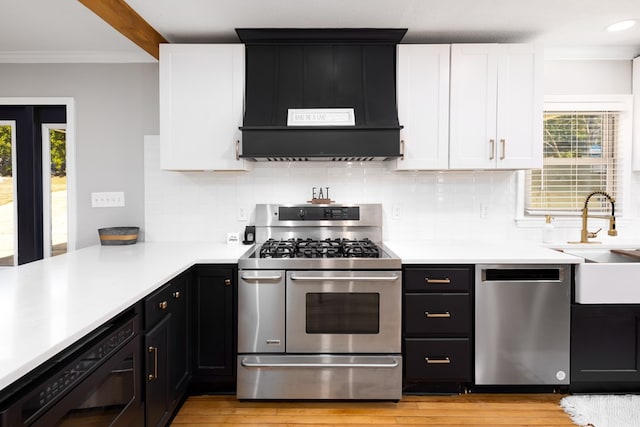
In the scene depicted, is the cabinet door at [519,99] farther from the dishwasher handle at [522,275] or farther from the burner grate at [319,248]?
the burner grate at [319,248]

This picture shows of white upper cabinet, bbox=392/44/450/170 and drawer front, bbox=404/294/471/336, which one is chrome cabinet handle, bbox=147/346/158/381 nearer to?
drawer front, bbox=404/294/471/336

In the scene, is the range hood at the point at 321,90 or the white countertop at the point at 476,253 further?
the range hood at the point at 321,90

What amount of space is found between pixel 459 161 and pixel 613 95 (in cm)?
146

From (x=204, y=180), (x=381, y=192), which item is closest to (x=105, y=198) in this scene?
(x=204, y=180)

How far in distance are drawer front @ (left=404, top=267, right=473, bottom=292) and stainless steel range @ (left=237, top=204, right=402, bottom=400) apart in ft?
0.31

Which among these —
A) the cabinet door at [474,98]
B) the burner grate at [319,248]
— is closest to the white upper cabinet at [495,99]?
the cabinet door at [474,98]

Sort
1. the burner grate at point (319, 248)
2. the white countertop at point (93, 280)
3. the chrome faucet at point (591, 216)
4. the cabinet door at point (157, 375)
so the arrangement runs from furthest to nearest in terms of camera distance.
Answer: the chrome faucet at point (591, 216) → the burner grate at point (319, 248) → the cabinet door at point (157, 375) → the white countertop at point (93, 280)

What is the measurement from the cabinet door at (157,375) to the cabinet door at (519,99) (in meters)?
2.37

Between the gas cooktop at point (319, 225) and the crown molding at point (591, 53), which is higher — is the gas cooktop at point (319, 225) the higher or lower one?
the lower one

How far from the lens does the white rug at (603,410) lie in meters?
2.39

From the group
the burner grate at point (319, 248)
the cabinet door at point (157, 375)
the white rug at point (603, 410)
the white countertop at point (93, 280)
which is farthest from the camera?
the burner grate at point (319, 248)

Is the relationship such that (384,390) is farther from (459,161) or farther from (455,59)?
(455,59)

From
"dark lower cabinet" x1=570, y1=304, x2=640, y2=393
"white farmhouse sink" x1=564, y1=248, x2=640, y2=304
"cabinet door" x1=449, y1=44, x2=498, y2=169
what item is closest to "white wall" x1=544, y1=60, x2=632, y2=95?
"cabinet door" x1=449, y1=44, x2=498, y2=169

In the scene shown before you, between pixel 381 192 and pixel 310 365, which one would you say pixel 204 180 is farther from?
pixel 310 365
